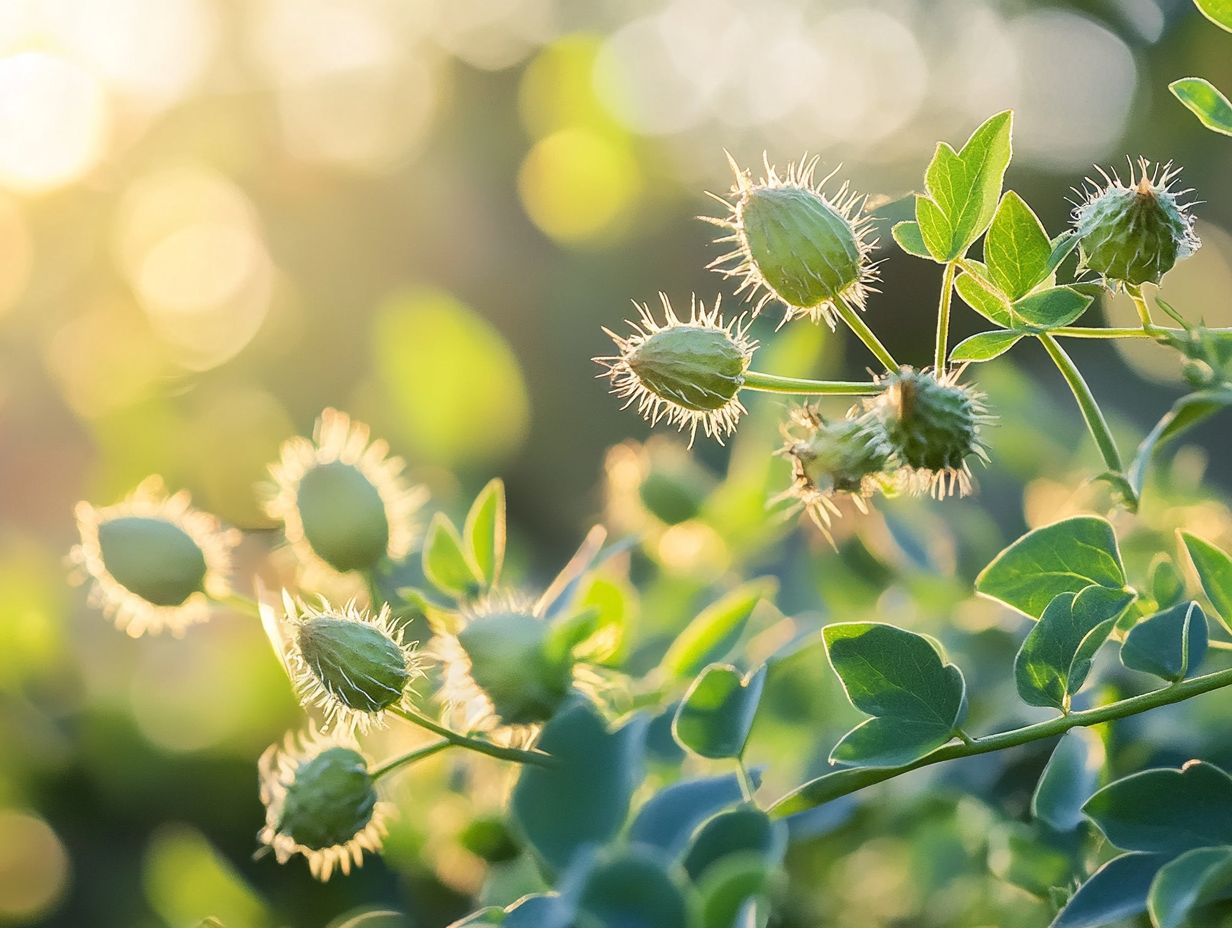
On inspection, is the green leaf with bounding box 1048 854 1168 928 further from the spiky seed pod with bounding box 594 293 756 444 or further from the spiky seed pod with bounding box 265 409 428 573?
the spiky seed pod with bounding box 265 409 428 573

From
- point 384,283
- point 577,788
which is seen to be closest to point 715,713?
point 577,788

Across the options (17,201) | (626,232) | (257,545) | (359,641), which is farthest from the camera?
(17,201)

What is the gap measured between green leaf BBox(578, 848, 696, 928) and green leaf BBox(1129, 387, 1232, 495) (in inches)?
9.7

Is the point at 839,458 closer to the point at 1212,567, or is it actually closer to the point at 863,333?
the point at 863,333

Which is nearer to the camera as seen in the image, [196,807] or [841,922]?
[841,922]

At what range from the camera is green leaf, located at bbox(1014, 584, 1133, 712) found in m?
0.47

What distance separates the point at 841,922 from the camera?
0.75 m

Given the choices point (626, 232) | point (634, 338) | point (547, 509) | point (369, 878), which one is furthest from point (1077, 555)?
point (626, 232)

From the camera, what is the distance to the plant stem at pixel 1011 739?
431mm

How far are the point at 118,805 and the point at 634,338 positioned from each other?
34.9 inches

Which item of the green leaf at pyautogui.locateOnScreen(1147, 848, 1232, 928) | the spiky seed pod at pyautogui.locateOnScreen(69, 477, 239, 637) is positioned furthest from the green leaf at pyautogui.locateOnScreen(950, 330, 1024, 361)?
the spiky seed pod at pyautogui.locateOnScreen(69, 477, 239, 637)

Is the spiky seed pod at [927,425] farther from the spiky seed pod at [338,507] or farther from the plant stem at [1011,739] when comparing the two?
the spiky seed pod at [338,507]

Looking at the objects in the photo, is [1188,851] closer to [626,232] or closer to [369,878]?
[369,878]

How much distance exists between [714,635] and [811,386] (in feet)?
0.71
